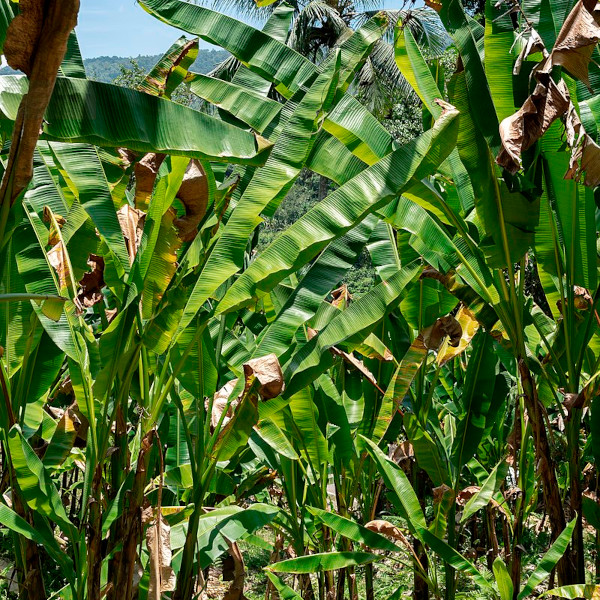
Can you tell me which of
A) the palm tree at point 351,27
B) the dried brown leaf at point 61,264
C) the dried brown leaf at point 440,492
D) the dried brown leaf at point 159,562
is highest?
the palm tree at point 351,27

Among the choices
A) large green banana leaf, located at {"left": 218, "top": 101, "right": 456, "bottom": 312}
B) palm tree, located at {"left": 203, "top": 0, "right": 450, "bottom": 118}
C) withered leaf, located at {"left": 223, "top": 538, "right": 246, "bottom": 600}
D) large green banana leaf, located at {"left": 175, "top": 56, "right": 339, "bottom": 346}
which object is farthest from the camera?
palm tree, located at {"left": 203, "top": 0, "right": 450, "bottom": 118}

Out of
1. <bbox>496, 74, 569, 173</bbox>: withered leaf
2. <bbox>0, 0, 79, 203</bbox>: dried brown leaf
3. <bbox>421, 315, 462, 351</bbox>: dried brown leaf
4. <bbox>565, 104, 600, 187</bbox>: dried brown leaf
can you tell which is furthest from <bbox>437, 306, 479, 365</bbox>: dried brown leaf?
<bbox>0, 0, 79, 203</bbox>: dried brown leaf

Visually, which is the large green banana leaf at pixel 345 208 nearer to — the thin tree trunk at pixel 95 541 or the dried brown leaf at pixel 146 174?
the dried brown leaf at pixel 146 174

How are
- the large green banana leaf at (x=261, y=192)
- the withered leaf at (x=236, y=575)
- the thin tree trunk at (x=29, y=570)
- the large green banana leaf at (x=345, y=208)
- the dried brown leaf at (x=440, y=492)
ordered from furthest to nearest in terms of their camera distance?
1. the dried brown leaf at (x=440, y=492)
2. the withered leaf at (x=236, y=575)
3. the thin tree trunk at (x=29, y=570)
4. the large green banana leaf at (x=261, y=192)
5. the large green banana leaf at (x=345, y=208)

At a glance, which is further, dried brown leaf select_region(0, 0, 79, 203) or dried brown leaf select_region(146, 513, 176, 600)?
dried brown leaf select_region(146, 513, 176, 600)

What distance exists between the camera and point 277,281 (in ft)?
7.28

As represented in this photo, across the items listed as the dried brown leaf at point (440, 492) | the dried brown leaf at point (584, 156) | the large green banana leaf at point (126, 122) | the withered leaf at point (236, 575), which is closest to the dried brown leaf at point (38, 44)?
the large green banana leaf at point (126, 122)

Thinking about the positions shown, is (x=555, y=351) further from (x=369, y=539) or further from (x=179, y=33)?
(x=179, y=33)

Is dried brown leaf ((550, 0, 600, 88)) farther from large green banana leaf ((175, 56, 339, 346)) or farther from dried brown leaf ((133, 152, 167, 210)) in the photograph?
dried brown leaf ((133, 152, 167, 210))

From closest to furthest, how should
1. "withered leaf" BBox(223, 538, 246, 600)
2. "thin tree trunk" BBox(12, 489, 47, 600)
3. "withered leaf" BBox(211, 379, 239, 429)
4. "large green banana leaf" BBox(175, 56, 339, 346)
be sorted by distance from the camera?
"large green banana leaf" BBox(175, 56, 339, 346) < "thin tree trunk" BBox(12, 489, 47, 600) < "withered leaf" BBox(223, 538, 246, 600) < "withered leaf" BBox(211, 379, 239, 429)

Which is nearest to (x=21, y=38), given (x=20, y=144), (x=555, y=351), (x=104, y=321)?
(x=20, y=144)

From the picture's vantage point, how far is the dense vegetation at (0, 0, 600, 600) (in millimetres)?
2105

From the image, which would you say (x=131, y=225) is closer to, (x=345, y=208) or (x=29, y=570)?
(x=345, y=208)

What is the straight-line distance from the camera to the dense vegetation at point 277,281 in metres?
2.11
